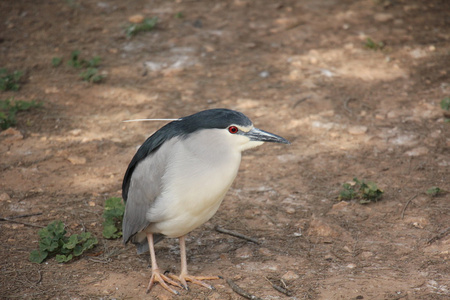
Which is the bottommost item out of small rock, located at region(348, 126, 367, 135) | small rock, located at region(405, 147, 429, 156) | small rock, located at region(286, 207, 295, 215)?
small rock, located at region(405, 147, 429, 156)

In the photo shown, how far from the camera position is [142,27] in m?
8.49

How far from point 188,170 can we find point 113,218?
4.23 feet

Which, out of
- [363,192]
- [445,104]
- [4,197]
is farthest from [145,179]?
[445,104]

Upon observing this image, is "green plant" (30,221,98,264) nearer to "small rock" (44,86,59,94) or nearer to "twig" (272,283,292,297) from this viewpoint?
"twig" (272,283,292,297)

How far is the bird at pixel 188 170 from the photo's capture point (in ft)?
12.1

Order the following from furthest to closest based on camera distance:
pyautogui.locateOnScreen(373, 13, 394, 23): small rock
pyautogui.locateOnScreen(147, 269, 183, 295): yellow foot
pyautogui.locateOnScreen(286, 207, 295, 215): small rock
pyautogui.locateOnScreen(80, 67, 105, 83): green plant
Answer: pyautogui.locateOnScreen(373, 13, 394, 23): small rock → pyautogui.locateOnScreen(80, 67, 105, 83): green plant → pyautogui.locateOnScreen(286, 207, 295, 215): small rock → pyautogui.locateOnScreen(147, 269, 183, 295): yellow foot

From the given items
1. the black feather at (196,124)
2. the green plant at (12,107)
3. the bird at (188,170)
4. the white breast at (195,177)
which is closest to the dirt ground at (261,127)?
the green plant at (12,107)

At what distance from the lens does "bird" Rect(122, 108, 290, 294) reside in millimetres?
3691

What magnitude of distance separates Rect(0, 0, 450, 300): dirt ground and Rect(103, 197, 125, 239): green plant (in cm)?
10

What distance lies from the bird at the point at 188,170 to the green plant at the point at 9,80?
382 centimetres

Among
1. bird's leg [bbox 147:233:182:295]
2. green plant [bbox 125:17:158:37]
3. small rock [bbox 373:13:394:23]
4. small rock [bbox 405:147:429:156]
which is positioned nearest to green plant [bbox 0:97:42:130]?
green plant [bbox 125:17:158:37]

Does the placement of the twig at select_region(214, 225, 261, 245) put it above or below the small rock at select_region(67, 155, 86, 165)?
below

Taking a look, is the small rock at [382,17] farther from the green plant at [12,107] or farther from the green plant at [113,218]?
the green plant at [113,218]

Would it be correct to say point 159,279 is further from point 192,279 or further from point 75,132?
point 75,132
